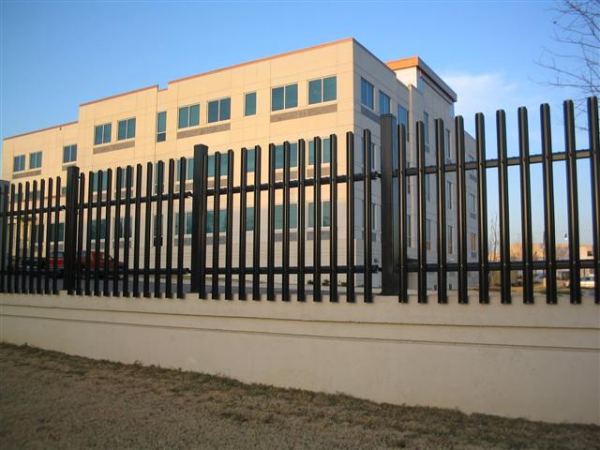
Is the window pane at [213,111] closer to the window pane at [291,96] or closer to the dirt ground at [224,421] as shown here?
the window pane at [291,96]

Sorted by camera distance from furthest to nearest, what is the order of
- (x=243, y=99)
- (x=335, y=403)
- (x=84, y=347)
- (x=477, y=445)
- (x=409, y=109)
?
(x=409, y=109) < (x=243, y=99) < (x=84, y=347) < (x=335, y=403) < (x=477, y=445)

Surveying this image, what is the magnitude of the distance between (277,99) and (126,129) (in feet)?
39.9

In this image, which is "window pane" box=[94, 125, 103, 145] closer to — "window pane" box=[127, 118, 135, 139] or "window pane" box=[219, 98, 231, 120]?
"window pane" box=[127, 118, 135, 139]

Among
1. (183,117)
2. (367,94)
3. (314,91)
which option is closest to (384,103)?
(367,94)

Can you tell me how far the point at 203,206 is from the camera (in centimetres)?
695

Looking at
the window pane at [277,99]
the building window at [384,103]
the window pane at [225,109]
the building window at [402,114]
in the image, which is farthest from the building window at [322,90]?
the building window at [402,114]

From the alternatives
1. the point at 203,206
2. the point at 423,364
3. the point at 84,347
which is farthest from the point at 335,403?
the point at 84,347

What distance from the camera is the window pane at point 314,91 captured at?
28.9 metres

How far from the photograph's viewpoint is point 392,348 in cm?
530

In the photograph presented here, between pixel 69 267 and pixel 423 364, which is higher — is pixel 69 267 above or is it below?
above

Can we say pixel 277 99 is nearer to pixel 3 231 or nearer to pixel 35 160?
pixel 3 231

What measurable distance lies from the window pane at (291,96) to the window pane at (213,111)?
16.0 ft

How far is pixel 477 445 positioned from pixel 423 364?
107 cm

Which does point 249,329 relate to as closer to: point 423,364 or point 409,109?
point 423,364
